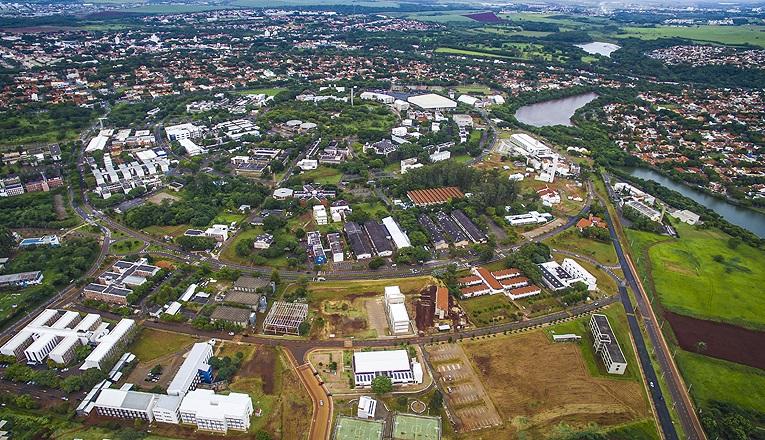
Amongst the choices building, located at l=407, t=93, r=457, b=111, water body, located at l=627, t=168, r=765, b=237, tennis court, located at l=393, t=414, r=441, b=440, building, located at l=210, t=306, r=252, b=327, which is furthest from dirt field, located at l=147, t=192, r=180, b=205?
water body, located at l=627, t=168, r=765, b=237

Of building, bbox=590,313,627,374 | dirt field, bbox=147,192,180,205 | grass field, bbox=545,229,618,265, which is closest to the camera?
building, bbox=590,313,627,374

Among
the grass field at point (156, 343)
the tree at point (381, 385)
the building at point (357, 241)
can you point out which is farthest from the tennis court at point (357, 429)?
the building at point (357, 241)

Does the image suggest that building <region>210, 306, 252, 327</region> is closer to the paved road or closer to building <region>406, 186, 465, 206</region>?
building <region>406, 186, 465, 206</region>

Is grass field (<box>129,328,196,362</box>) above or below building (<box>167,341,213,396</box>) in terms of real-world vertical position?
below

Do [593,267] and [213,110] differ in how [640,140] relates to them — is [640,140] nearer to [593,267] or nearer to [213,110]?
[593,267]

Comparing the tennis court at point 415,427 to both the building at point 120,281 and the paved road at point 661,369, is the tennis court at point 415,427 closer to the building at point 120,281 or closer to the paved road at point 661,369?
the paved road at point 661,369

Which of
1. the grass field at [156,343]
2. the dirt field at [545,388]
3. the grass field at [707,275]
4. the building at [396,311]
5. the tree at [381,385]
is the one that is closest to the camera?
the dirt field at [545,388]
